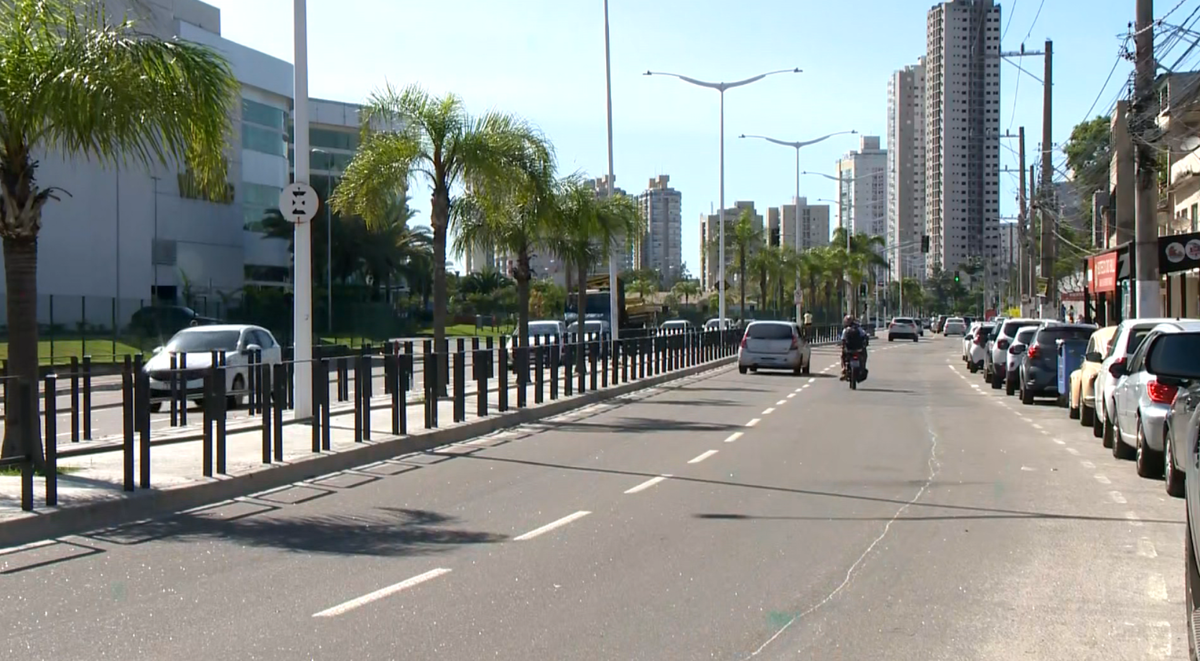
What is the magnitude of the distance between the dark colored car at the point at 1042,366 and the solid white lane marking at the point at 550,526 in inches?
665

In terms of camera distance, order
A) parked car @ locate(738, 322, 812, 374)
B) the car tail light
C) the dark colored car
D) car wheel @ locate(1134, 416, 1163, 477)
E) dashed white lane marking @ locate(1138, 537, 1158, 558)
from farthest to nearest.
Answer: parked car @ locate(738, 322, 812, 374)
the dark colored car
car wheel @ locate(1134, 416, 1163, 477)
the car tail light
dashed white lane marking @ locate(1138, 537, 1158, 558)

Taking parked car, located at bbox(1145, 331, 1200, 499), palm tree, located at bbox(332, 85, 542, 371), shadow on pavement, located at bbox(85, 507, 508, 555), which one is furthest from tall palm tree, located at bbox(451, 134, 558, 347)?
shadow on pavement, located at bbox(85, 507, 508, 555)

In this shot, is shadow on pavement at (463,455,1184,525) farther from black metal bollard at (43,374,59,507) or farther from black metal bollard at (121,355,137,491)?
black metal bollard at (43,374,59,507)

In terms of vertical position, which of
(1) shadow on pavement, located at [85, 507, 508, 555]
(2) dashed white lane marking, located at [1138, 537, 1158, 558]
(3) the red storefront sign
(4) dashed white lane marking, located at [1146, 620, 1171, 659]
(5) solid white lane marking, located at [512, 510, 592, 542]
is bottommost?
(2) dashed white lane marking, located at [1138, 537, 1158, 558]

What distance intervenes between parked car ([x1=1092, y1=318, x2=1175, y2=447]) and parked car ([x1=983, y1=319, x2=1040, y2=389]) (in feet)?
40.0

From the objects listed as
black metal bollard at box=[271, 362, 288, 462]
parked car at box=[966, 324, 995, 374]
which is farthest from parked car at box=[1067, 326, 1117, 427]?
parked car at box=[966, 324, 995, 374]

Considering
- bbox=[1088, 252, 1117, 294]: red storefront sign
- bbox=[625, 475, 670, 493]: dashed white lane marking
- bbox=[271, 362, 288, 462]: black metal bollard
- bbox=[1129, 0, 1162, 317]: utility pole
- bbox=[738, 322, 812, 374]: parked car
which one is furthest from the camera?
bbox=[738, 322, 812, 374]: parked car

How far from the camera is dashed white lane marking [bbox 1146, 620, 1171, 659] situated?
658 centimetres

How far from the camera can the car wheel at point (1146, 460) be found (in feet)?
45.0

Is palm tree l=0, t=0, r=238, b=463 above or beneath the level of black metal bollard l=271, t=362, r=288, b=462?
above

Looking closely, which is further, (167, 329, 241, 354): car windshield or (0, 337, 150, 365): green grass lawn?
(0, 337, 150, 365): green grass lawn

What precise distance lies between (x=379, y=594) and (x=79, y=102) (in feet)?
20.1

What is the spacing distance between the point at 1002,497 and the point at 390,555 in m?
6.29

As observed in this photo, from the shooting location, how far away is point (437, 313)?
22.8m
